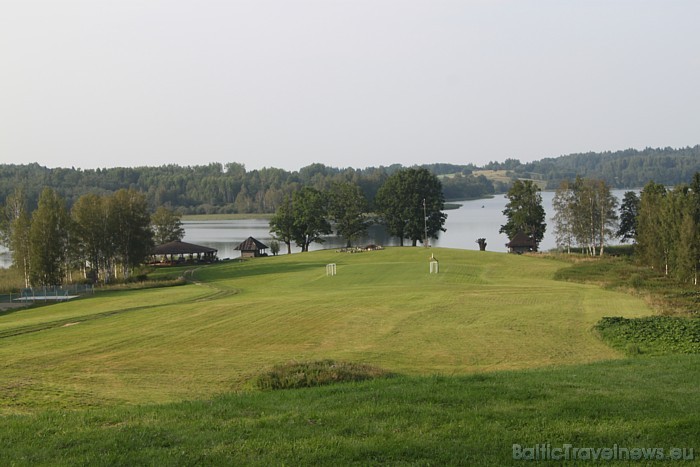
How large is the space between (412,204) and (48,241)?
44047 mm

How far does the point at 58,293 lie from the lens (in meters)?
46.9

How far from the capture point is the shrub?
1463cm

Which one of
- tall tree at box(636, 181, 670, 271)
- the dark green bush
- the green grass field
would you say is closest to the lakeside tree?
tall tree at box(636, 181, 670, 271)

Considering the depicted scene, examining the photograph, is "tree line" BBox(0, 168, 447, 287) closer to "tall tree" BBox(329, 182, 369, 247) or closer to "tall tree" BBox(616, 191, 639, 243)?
"tall tree" BBox(329, 182, 369, 247)

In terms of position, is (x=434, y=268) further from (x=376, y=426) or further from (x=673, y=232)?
(x=376, y=426)

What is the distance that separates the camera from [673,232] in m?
49.2

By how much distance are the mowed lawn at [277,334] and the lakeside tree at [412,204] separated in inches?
1435

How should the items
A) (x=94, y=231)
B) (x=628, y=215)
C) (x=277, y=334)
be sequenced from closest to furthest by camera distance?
1. (x=277, y=334)
2. (x=94, y=231)
3. (x=628, y=215)

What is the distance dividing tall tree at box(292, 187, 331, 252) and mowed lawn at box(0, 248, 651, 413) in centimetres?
3788

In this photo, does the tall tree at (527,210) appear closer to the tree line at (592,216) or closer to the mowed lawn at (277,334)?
the tree line at (592,216)

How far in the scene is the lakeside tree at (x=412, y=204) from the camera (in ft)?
277

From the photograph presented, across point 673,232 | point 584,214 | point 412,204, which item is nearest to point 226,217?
point 412,204

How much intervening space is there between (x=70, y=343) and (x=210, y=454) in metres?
17.2

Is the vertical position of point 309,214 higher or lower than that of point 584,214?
higher
